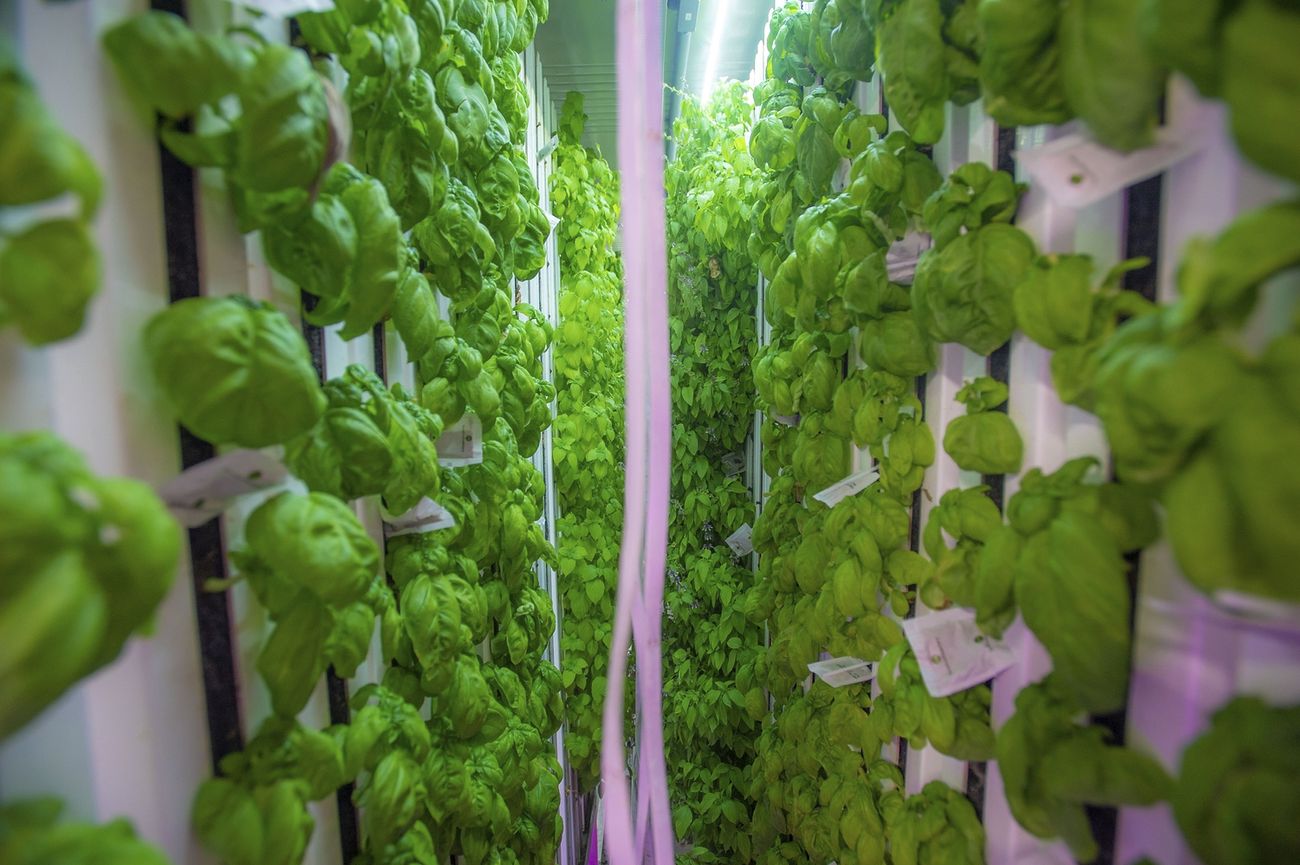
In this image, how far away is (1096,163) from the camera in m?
0.62

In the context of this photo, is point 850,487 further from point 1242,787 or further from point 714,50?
point 714,50

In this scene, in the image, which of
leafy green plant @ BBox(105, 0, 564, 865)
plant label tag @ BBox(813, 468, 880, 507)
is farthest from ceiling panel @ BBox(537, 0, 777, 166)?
plant label tag @ BBox(813, 468, 880, 507)

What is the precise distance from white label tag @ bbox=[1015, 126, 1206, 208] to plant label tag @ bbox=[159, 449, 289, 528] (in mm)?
751

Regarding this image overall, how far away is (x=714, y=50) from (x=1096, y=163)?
91.6 inches

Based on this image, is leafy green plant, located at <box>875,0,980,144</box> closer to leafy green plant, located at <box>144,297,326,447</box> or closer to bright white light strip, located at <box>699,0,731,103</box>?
leafy green plant, located at <box>144,297,326,447</box>

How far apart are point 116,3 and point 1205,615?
100 cm

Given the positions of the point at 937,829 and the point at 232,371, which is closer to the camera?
the point at 232,371

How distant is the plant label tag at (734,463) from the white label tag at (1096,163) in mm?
2251

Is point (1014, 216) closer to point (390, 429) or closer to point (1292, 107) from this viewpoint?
point (1292, 107)

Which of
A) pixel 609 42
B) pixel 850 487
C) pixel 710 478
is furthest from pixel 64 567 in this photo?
pixel 609 42

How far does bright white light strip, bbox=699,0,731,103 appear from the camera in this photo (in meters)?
2.29

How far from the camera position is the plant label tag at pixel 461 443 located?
1.30 meters

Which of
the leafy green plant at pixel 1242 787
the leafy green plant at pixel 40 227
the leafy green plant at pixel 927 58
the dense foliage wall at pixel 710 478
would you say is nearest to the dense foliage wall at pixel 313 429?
the leafy green plant at pixel 40 227

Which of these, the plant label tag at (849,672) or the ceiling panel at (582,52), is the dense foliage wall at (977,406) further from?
the ceiling panel at (582,52)
